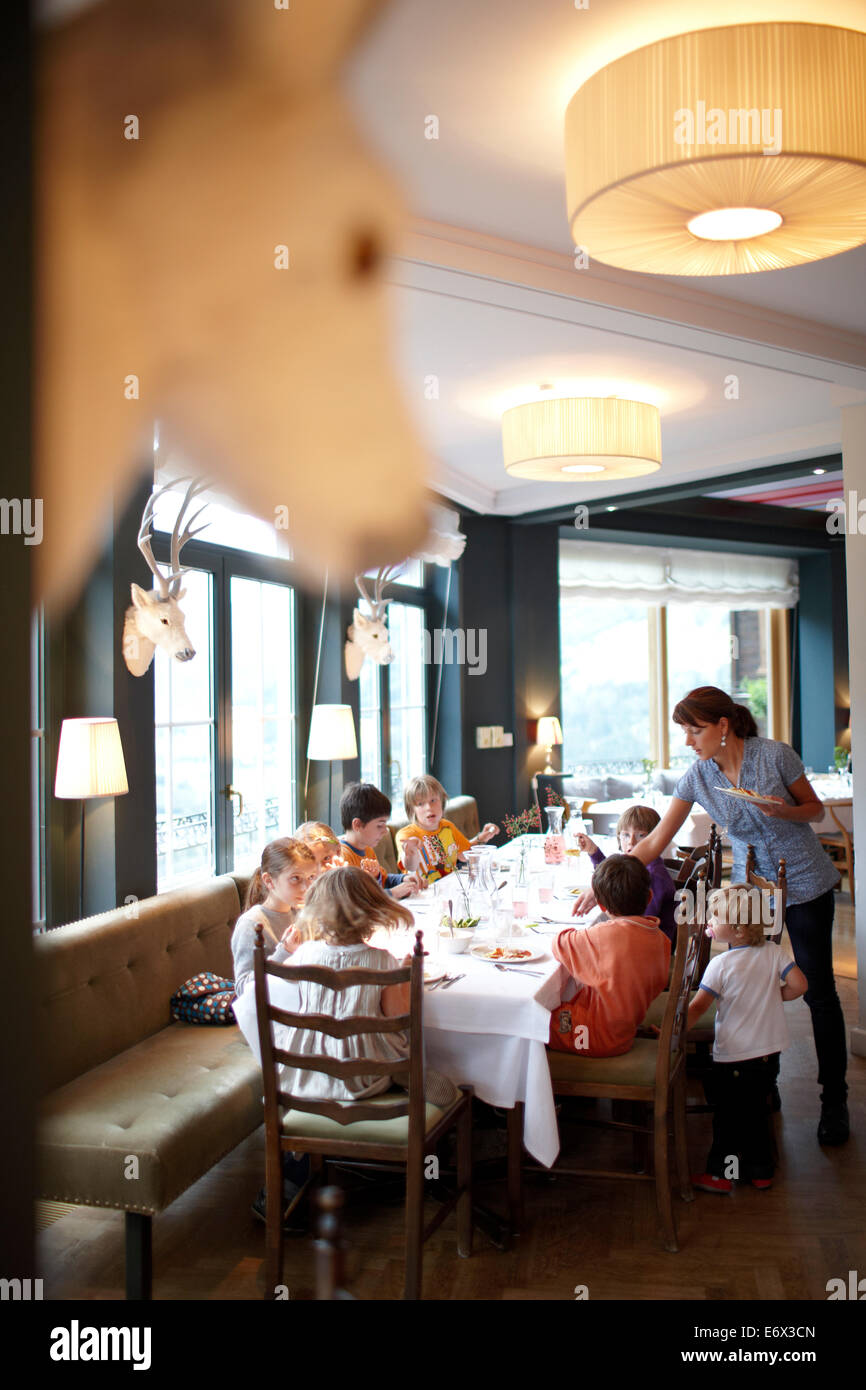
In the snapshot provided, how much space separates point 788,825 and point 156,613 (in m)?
→ 2.22

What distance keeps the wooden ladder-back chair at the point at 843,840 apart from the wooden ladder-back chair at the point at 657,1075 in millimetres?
4343

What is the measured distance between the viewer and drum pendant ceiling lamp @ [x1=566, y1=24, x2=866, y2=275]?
5.71ft

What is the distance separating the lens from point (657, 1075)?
2.61 meters

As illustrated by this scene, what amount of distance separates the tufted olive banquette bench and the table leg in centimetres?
73

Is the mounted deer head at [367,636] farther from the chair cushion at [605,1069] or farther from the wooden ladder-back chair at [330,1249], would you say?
the wooden ladder-back chair at [330,1249]

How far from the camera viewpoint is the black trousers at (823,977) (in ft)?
10.7

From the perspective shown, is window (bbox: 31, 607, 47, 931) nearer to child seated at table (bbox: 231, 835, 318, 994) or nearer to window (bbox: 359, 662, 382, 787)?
child seated at table (bbox: 231, 835, 318, 994)

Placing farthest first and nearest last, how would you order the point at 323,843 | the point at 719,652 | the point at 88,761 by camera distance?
the point at 719,652 < the point at 323,843 < the point at 88,761

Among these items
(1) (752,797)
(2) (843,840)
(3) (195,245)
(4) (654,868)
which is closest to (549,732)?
(2) (843,840)

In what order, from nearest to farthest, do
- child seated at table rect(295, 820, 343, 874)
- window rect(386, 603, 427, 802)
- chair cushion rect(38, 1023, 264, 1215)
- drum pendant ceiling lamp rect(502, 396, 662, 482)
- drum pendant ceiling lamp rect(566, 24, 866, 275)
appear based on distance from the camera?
drum pendant ceiling lamp rect(566, 24, 866, 275), chair cushion rect(38, 1023, 264, 1215), child seated at table rect(295, 820, 343, 874), drum pendant ceiling lamp rect(502, 396, 662, 482), window rect(386, 603, 427, 802)

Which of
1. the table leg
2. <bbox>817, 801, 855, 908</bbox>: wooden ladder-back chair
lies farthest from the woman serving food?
<bbox>817, 801, 855, 908</bbox>: wooden ladder-back chair

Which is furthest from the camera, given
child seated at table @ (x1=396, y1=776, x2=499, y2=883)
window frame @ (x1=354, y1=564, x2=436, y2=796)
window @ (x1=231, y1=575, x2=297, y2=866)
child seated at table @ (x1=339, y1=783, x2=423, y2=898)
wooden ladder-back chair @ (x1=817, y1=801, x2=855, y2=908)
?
wooden ladder-back chair @ (x1=817, y1=801, x2=855, y2=908)

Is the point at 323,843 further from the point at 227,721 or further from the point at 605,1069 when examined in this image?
the point at 605,1069
